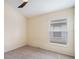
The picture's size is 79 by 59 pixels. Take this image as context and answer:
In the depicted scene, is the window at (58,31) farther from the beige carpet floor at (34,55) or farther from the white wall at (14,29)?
the white wall at (14,29)

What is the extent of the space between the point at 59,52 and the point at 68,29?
127cm

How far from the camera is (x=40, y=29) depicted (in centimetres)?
493

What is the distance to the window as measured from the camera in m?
3.81

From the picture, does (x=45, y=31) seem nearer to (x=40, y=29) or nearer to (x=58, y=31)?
(x=40, y=29)

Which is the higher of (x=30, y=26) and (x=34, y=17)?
(x=34, y=17)

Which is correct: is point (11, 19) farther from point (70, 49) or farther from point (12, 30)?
point (70, 49)

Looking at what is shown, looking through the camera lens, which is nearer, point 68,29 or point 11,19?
point 68,29

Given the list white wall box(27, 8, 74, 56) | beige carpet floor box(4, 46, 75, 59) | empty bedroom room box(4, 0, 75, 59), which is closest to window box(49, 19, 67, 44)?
empty bedroom room box(4, 0, 75, 59)

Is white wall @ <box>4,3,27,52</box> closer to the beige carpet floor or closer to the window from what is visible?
the beige carpet floor

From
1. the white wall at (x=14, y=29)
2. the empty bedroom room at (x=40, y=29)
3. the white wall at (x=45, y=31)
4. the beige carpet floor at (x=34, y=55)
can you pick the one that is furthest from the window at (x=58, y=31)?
the white wall at (x=14, y=29)

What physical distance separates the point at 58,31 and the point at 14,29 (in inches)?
108

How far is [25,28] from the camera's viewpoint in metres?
5.72

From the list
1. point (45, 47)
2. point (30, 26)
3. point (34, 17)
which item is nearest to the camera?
point (45, 47)

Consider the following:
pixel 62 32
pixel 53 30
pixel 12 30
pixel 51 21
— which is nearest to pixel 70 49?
pixel 62 32
